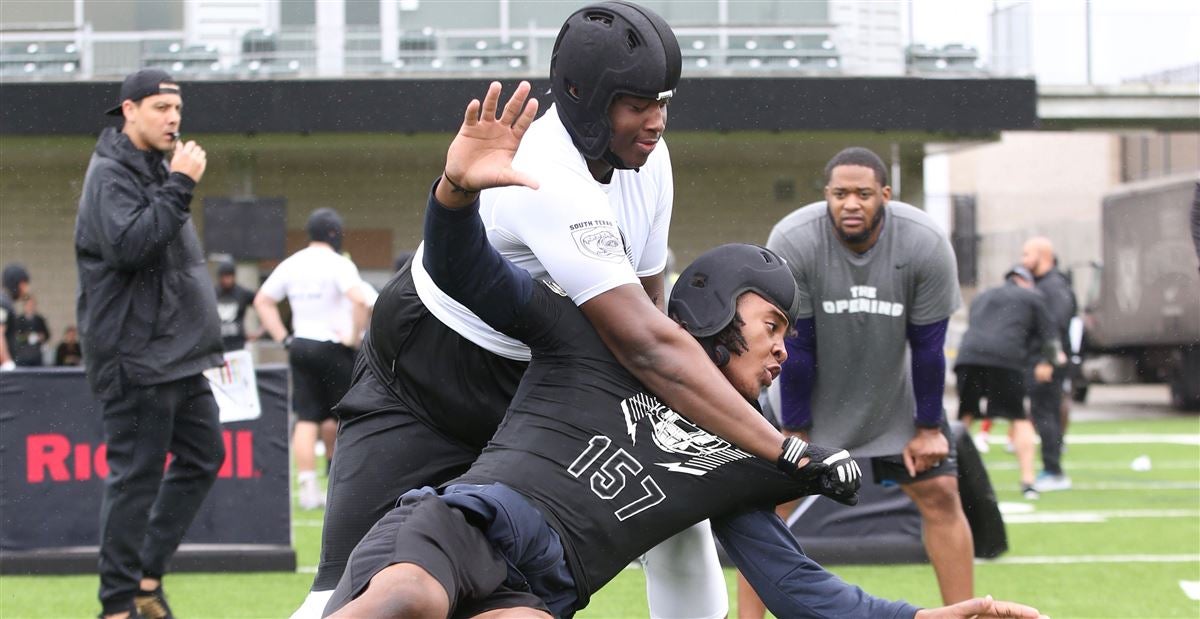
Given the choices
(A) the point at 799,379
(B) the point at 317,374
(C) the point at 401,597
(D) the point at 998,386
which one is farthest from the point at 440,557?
(D) the point at 998,386

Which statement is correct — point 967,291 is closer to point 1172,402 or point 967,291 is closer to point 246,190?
point 1172,402

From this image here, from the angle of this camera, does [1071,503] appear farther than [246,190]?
No

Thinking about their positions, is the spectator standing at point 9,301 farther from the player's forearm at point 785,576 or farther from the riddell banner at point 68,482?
the player's forearm at point 785,576

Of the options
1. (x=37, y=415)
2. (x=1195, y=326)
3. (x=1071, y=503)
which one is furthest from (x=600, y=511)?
(x=1195, y=326)

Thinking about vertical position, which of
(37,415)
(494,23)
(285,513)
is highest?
(494,23)

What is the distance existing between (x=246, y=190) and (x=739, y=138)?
6.58 m

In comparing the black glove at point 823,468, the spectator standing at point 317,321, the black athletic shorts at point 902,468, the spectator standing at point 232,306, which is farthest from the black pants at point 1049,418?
the black glove at point 823,468

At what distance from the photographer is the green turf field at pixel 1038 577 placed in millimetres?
6375

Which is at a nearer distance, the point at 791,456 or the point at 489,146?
the point at 489,146

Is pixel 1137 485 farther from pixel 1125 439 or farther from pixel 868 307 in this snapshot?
pixel 868 307

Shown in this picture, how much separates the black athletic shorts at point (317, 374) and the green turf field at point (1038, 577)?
0.70 metres

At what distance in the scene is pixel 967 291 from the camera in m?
30.5

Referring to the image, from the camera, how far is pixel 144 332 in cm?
558

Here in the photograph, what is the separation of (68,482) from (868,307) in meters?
4.27
